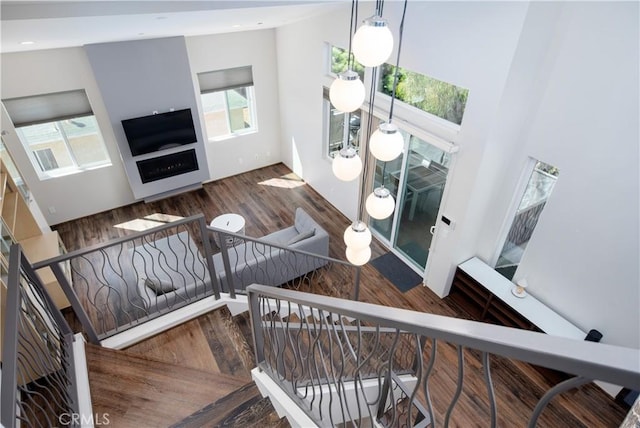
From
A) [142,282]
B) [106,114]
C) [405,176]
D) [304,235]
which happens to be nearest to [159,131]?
[106,114]

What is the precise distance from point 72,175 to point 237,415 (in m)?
5.84

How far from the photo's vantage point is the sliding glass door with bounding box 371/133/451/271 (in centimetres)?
484

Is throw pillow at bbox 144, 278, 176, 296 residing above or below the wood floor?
above

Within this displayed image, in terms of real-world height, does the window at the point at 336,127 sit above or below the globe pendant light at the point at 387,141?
below

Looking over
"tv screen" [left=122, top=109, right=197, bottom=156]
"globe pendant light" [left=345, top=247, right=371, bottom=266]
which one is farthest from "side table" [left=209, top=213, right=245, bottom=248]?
"globe pendant light" [left=345, top=247, right=371, bottom=266]

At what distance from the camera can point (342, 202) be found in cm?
675

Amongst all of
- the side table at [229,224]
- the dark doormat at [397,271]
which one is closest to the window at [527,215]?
the dark doormat at [397,271]

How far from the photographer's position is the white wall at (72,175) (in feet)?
17.5

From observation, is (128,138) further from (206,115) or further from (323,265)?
(323,265)

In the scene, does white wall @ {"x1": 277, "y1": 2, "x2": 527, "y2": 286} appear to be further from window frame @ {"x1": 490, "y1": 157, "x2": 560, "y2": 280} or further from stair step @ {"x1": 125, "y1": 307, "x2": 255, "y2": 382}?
stair step @ {"x1": 125, "y1": 307, "x2": 255, "y2": 382}

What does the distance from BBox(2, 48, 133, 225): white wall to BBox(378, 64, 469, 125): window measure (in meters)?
4.61

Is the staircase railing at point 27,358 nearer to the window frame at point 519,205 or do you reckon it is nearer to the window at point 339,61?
the window frame at point 519,205

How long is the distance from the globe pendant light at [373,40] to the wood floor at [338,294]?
8.52 ft

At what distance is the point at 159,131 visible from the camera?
21.0 feet
